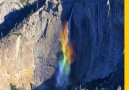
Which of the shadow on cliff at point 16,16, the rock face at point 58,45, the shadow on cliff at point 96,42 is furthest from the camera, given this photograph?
the shadow on cliff at point 16,16

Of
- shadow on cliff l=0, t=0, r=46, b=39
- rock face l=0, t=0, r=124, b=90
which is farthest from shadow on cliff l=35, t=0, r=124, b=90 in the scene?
shadow on cliff l=0, t=0, r=46, b=39

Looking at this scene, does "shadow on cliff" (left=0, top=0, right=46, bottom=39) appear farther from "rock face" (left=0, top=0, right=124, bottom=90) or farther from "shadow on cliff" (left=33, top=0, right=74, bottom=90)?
"shadow on cliff" (left=33, top=0, right=74, bottom=90)

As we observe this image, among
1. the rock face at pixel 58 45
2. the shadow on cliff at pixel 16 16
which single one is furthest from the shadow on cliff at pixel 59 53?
the shadow on cliff at pixel 16 16

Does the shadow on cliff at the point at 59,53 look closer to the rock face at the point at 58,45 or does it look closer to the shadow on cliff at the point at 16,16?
the rock face at the point at 58,45

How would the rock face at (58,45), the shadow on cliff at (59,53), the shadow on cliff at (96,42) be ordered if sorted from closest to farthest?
the shadow on cliff at (96,42) → the rock face at (58,45) → the shadow on cliff at (59,53)

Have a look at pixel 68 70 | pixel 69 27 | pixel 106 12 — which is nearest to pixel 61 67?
pixel 68 70

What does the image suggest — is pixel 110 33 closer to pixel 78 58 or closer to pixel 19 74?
pixel 78 58

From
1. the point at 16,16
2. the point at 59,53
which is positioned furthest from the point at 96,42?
the point at 16,16

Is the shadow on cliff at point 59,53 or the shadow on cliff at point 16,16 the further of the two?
the shadow on cliff at point 16,16
